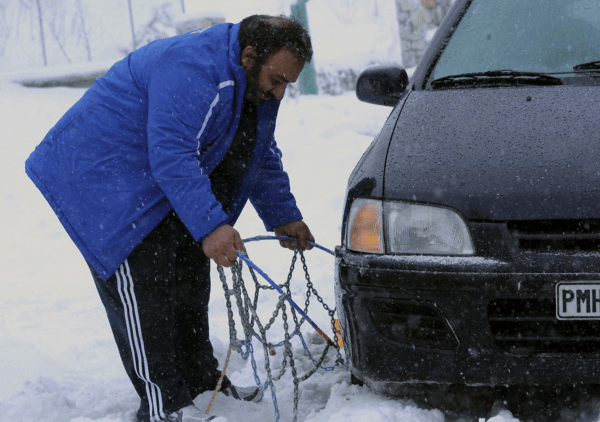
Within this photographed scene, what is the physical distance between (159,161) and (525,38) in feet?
5.52

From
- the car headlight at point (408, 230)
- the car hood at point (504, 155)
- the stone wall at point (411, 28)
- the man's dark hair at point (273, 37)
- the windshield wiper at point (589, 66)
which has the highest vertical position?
the man's dark hair at point (273, 37)

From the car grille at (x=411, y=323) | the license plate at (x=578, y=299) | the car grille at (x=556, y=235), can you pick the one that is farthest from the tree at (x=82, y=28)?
the license plate at (x=578, y=299)

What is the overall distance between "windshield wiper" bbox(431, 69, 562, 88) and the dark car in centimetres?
25

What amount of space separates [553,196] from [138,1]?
13.4 metres

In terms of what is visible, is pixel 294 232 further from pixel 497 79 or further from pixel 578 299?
pixel 578 299

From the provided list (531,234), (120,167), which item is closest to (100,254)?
(120,167)

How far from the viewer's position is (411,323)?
77.2 inches

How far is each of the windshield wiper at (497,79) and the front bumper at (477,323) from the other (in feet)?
3.12

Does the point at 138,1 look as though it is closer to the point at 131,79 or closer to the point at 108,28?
the point at 108,28

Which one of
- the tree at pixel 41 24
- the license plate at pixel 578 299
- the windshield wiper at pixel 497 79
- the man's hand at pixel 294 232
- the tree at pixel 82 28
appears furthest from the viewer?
the tree at pixel 82 28

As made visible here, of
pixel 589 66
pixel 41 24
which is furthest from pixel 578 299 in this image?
pixel 41 24

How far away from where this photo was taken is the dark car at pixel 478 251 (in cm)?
186

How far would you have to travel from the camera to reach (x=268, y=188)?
2951 mm

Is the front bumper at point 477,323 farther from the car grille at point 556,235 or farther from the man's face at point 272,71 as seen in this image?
the man's face at point 272,71
